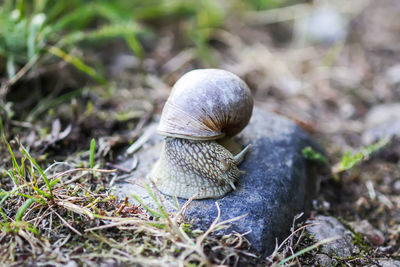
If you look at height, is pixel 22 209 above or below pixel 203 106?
below

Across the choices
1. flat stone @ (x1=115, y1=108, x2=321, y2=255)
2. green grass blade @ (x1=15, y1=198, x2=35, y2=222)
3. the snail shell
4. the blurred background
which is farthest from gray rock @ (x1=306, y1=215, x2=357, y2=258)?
green grass blade @ (x1=15, y1=198, x2=35, y2=222)

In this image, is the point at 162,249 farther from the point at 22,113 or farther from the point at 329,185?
the point at 22,113

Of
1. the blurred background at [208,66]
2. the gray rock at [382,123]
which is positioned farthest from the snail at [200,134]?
the gray rock at [382,123]

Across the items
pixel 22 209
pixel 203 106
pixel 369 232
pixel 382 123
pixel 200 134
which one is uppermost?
pixel 203 106

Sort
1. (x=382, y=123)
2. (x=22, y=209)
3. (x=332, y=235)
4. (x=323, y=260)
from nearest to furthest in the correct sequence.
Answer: (x=22, y=209)
(x=323, y=260)
(x=332, y=235)
(x=382, y=123)

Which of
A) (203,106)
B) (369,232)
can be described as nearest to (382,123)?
(369,232)

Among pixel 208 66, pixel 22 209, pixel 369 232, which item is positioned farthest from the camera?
pixel 208 66

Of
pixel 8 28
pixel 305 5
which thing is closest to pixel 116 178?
pixel 8 28

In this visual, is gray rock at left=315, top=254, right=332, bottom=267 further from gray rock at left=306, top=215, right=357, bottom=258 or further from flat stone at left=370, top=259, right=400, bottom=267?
flat stone at left=370, top=259, right=400, bottom=267

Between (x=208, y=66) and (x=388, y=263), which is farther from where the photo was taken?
(x=208, y=66)

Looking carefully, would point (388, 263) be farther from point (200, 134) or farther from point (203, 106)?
point (203, 106)
